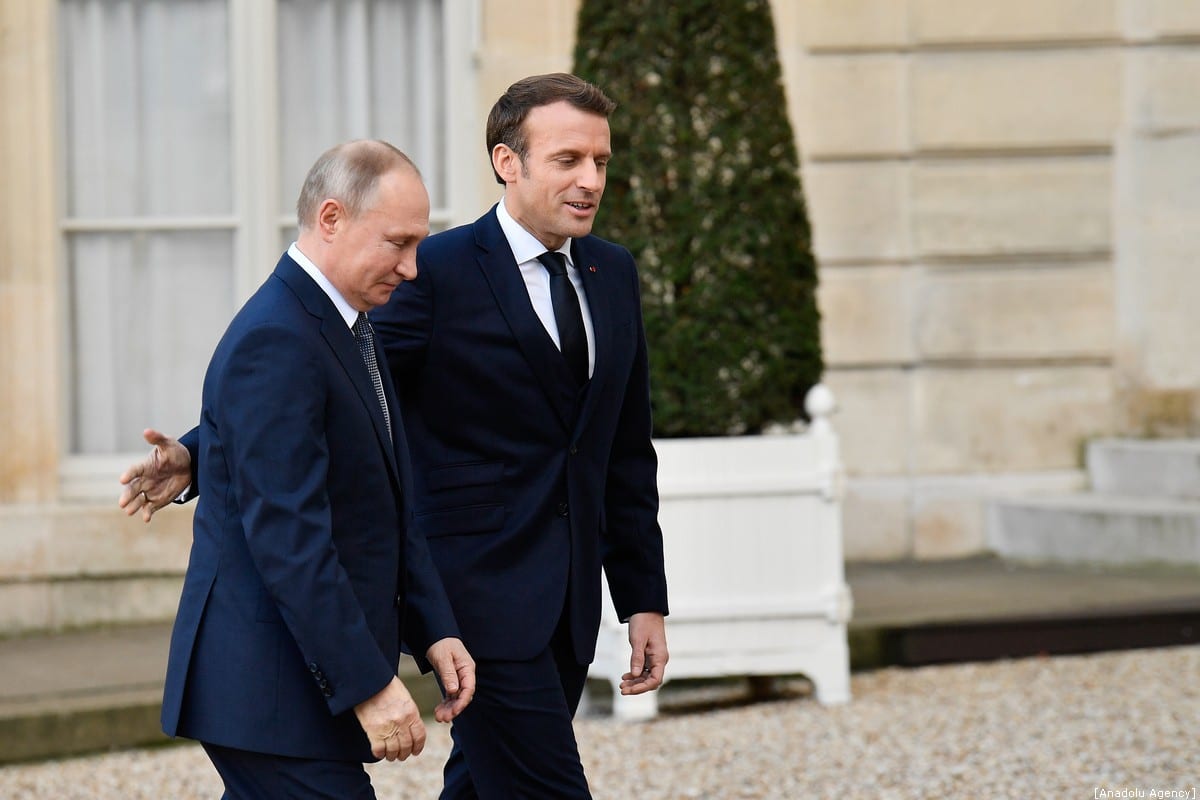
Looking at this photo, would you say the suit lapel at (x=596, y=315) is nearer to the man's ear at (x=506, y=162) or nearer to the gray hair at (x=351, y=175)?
the man's ear at (x=506, y=162)

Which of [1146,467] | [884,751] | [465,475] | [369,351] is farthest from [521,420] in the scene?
[1146,467]

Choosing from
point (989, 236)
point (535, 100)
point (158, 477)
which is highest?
point (535, 100)

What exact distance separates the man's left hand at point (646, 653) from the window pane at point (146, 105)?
15.6 feet

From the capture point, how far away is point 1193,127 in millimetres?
8461

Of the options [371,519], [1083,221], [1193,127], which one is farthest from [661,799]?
[1193,127]

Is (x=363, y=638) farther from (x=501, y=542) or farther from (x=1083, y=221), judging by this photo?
(x=1083, y=221)

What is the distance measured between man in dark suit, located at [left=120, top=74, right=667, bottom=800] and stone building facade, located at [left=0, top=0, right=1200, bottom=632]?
5.24 meters

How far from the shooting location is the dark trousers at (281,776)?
2.45m

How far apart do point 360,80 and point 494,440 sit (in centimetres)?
496

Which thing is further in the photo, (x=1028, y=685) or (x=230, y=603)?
(x=1028, y=685)

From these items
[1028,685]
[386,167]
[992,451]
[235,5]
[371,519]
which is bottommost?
[1028,685]

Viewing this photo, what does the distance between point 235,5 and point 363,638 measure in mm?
5548

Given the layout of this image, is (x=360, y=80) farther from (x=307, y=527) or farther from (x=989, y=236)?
(x=307, y=527)

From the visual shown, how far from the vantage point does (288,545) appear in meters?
2.33
